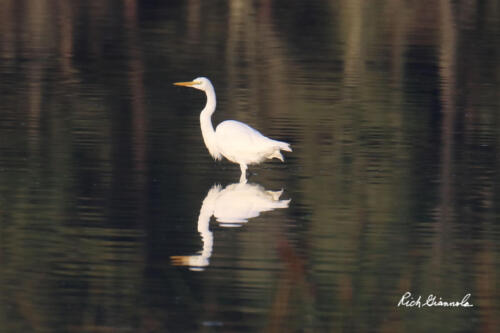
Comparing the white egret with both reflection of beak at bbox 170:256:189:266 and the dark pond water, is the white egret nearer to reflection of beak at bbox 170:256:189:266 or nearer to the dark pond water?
the dark pond water

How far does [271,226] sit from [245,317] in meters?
2.50

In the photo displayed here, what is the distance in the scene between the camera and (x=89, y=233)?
9500 millimetres

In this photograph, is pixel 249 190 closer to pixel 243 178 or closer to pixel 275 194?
pixel 275 194

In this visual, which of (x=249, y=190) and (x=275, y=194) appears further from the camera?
(x=249, y=190)

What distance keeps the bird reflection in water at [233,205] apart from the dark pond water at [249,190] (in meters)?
0.03

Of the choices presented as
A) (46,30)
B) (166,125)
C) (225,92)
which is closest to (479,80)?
(225,92)

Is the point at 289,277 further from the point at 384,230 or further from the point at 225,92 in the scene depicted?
the point at 225,92

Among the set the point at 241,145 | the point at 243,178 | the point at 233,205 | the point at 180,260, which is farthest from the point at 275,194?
the point at 180,260

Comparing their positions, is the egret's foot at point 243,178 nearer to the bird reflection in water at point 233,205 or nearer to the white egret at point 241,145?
the white egret at point 241,145
